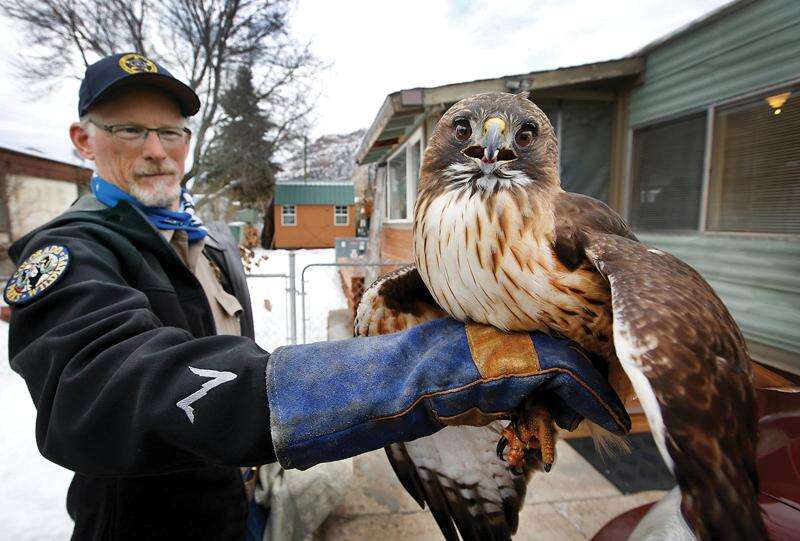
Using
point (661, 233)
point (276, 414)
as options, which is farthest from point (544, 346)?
point (661, 233)

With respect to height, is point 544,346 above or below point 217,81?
below

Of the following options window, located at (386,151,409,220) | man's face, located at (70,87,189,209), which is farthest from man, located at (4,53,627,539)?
window, located at (386,151,409,220)

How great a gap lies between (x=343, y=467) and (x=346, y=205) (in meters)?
31.2

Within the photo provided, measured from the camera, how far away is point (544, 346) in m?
1.40

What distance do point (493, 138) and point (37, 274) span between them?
158 centimetres

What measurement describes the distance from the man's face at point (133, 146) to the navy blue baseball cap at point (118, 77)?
0.19 feet

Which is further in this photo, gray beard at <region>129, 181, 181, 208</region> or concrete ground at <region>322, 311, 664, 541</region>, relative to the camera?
concrete ground at <region>322, 311, 664, 541</region>

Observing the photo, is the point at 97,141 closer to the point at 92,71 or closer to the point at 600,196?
the point at 92,71

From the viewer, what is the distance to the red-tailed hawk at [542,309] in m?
1.01

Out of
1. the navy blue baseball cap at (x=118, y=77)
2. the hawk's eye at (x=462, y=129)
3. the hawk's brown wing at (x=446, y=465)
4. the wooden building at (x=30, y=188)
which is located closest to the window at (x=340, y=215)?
the wooden building at (x=30, y=188)

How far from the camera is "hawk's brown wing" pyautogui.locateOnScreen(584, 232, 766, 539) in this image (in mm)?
995

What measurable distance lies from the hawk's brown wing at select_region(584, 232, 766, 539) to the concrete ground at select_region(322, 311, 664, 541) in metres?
2.63

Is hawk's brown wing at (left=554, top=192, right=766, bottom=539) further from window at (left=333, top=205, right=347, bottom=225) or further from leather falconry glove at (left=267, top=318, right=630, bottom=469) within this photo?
window at (left=333, top=205, right=347, bottom=225)

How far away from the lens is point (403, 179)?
10852 millimetres
